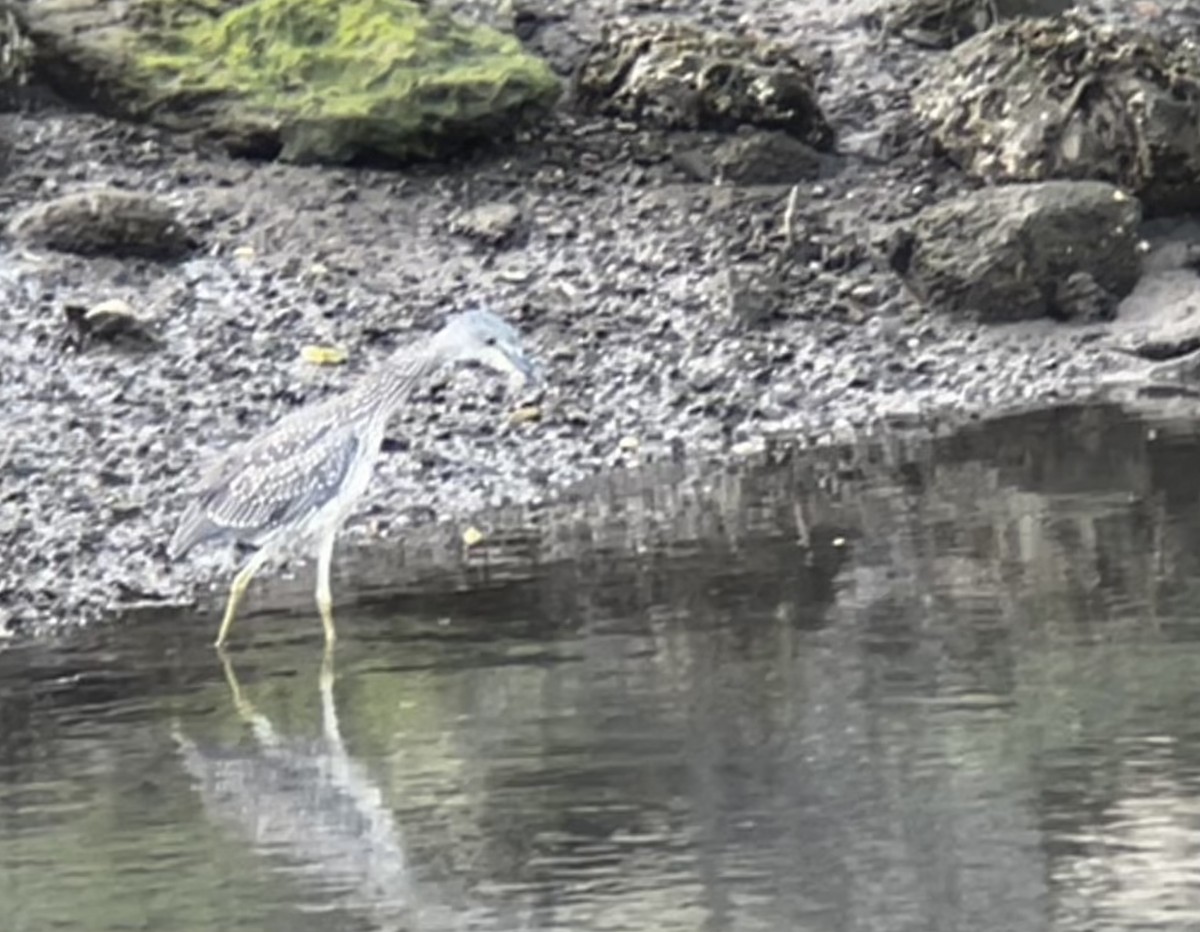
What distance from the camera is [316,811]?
24.1 ft

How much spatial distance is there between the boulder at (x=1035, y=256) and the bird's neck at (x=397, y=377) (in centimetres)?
501

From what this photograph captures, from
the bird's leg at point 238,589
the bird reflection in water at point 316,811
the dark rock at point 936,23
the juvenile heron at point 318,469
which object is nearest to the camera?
the bird reflection in water at point 316,811

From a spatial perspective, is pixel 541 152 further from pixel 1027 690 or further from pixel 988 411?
pixel 1027 690

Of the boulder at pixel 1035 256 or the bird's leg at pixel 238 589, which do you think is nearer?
the bird's leg at pixel 238 589

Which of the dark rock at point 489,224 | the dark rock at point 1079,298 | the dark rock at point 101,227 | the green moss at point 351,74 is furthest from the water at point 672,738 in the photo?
the green moss at point 351,74

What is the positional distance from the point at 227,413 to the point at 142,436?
0.55 meters

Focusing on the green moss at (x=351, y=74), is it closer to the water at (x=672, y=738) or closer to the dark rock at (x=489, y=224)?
the dark rock at (x=489, y=224)

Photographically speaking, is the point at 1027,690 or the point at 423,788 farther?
the point at 1027,690

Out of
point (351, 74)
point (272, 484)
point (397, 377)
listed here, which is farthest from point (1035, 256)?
point (272, 484)

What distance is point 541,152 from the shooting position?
1627 centimetres

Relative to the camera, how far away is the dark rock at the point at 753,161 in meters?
16.0

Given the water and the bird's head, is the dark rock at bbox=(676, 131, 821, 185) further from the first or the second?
the bird's head

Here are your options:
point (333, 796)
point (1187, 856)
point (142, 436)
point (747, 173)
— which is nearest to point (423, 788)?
point (333, 796)

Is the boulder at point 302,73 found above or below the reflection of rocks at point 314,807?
above
